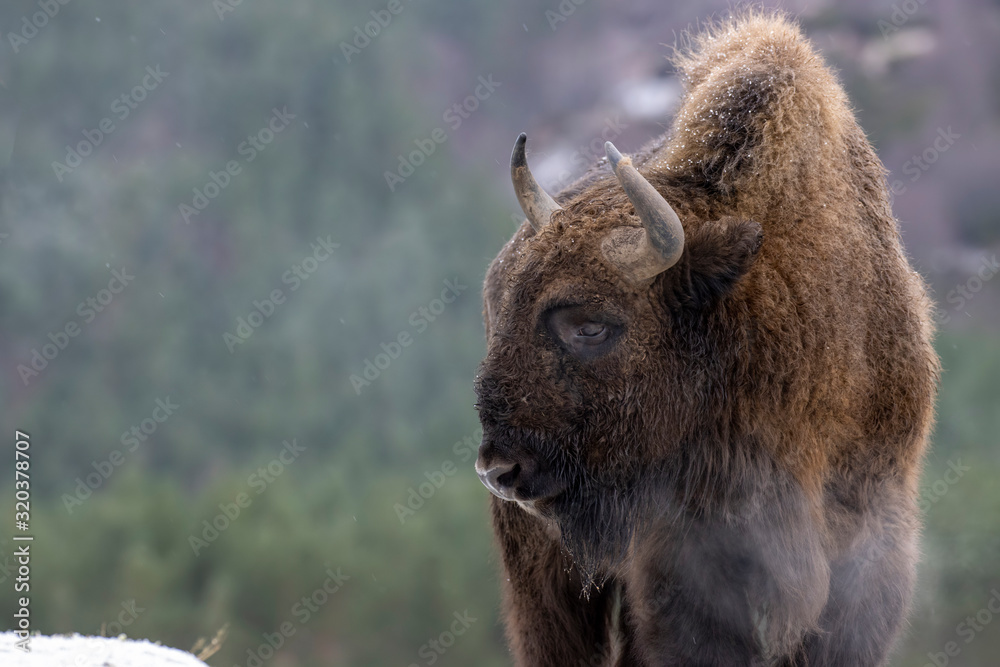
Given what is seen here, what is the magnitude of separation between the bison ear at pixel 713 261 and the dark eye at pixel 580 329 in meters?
0.31

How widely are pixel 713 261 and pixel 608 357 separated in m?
0.55

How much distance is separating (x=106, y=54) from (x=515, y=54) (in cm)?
1020

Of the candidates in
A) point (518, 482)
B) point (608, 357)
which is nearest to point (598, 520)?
point (518, 482)

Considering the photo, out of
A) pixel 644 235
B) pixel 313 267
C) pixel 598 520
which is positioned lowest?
pixel 598 520

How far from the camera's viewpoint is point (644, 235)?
377 centimetres

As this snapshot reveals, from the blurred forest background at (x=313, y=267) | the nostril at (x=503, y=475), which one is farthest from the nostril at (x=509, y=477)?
the blurred forest background at (x=313, y=267)

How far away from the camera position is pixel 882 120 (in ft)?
65.2

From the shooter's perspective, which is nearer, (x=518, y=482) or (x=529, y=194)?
(x=518, y=482)

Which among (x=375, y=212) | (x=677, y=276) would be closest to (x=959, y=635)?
(x=677, y=276)

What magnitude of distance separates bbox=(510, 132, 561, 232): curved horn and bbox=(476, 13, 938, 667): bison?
1 cm

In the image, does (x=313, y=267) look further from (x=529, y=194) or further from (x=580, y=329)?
(x=580, y=329)

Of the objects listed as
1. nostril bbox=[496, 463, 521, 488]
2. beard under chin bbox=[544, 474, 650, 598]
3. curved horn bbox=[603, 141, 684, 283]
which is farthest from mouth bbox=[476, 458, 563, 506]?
curved horn bbox=[603, 141, 684, 283]

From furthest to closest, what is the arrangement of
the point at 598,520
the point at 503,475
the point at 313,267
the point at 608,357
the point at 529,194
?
the point at 313,267 < the point at 529,194 < the point at 598,520 < the point at 608,357 < the point at 503,475

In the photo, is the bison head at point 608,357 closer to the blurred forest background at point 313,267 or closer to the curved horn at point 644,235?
the curved horn at point 644,235
